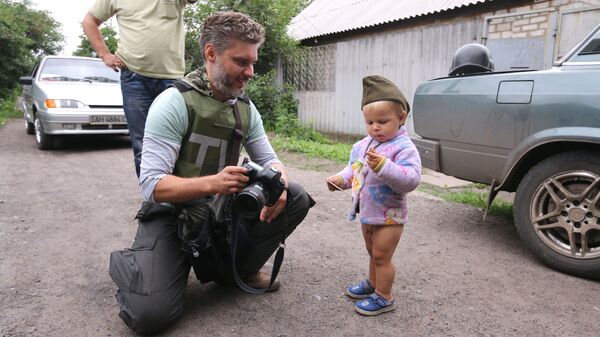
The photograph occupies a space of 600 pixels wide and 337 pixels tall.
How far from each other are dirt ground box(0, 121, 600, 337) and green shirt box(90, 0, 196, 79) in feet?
4.47

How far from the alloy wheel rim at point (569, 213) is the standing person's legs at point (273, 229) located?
1.66 meters

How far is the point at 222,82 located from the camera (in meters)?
2.28

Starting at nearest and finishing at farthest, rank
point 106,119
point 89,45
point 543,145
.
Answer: point 543,145 < point 106,119 < point 89,45

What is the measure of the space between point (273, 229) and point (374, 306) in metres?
0.70

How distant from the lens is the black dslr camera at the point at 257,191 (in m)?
1.98

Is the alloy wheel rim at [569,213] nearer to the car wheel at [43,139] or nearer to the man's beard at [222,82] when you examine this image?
the man's beard at [222,82]

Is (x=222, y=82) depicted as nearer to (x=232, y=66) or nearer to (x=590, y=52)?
(x=232, y=66)

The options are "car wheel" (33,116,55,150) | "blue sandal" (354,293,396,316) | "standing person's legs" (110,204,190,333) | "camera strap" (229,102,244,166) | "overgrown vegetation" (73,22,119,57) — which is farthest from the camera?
"overgrown vegetation" (73,22,119,57)

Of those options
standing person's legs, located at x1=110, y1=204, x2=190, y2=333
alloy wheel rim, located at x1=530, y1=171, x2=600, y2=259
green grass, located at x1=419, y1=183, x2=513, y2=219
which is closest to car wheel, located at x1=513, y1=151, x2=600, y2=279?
alloy wheel rim, located at x1=530, y1=171, x2=600, y2=259

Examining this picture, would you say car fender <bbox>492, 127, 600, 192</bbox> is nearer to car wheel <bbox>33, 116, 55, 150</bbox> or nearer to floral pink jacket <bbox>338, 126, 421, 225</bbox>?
floral pink jacket <bbox>338, 126, 421, 225</bbox>

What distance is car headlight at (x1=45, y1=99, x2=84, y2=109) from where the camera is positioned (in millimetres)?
7016

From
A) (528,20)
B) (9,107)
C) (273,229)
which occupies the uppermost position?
(528,20)

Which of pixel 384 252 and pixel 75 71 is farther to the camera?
pixel 75 71

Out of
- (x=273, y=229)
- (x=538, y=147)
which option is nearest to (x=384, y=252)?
(x=273, y=229)
